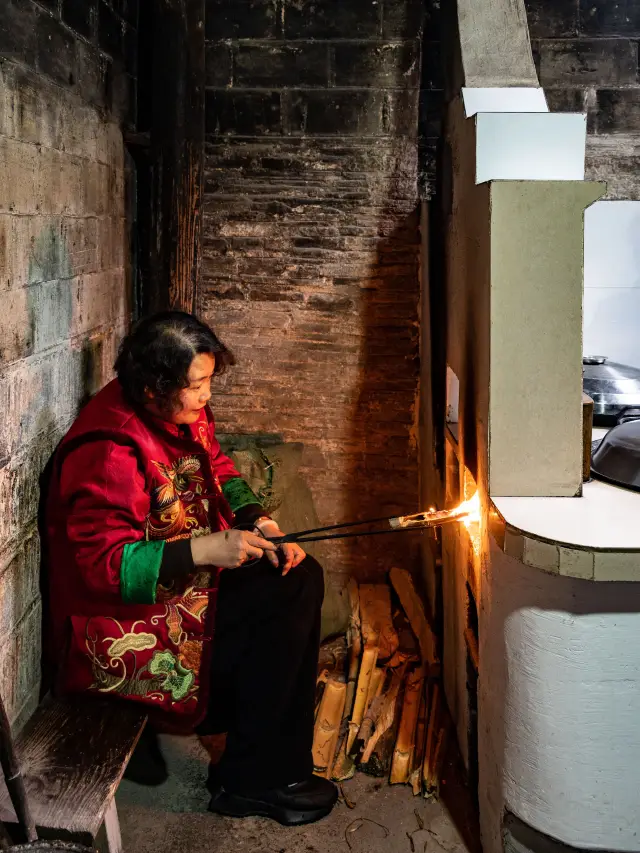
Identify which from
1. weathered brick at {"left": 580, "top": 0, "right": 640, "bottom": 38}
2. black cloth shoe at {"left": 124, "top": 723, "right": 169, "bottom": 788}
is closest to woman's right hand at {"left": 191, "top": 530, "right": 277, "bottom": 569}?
black cloth shoe at {"left": 124, "top": 723, "right": 169, "bottom": 788}

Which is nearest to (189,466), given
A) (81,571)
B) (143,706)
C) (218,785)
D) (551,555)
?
(81,571)

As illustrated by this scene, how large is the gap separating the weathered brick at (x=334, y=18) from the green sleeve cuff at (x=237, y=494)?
237 centimetres

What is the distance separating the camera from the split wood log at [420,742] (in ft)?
12.5

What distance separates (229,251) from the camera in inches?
199

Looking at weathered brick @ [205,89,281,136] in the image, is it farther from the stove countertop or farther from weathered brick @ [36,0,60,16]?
the stove countertop

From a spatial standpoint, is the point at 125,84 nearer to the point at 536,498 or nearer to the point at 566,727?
the point at 536,498

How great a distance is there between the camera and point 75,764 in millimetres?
3057

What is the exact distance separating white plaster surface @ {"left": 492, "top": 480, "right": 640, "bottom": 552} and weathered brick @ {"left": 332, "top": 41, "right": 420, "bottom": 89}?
2.62 m

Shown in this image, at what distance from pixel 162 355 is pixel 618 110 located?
2.99 m

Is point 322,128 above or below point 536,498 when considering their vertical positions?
above

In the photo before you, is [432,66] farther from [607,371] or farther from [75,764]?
[75,764]

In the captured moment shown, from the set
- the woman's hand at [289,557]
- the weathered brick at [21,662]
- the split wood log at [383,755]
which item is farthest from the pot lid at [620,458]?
the weathered brick at [21,662]

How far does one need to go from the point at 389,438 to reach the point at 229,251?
1359 mm

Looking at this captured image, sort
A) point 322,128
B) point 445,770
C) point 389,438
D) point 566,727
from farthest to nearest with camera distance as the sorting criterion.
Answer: point 389,438 < point 322,128 < point 445,770 < point 566,727
